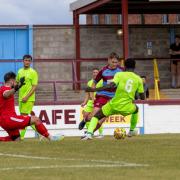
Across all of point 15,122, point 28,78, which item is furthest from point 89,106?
point 15,122

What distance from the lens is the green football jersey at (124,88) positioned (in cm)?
1752

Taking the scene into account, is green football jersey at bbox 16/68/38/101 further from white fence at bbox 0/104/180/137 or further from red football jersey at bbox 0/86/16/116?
white fence at bbox 0/104/180/137

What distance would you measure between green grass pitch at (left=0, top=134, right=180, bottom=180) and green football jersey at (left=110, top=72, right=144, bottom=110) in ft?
3.97

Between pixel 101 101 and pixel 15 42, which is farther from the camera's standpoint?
pixel 15 42

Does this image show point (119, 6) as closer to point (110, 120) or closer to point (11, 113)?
point (110, 120)

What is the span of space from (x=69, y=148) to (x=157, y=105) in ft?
40.8

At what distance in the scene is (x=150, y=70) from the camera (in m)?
34.9

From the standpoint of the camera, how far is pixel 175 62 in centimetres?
3316

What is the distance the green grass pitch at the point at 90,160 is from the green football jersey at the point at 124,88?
3.97ft

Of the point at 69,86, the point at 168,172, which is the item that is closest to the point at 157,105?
the point at 69,86

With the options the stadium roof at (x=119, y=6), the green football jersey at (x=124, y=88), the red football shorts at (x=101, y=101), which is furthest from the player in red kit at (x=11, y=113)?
the stadium roof at (x=119, y=6)

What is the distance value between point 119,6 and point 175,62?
430 cm

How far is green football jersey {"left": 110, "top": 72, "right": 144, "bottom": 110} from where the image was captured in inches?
690

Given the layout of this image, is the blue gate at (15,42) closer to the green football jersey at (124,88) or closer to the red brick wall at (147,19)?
the green football jersey at (124,88)
